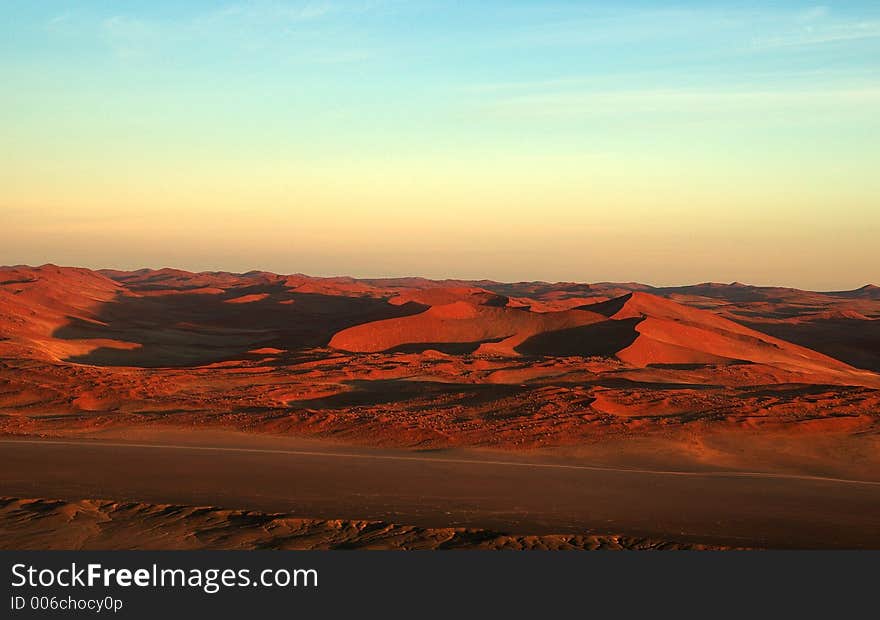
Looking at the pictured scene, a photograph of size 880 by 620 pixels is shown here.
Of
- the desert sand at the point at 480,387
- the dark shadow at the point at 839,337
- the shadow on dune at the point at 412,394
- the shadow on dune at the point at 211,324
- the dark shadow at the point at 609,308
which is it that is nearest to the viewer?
the desert sand at the point at 480,387

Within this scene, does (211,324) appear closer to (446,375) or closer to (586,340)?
(586,340)

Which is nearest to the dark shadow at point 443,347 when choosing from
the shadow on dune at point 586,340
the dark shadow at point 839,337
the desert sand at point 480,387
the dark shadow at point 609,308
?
the desert sand at point 480,387

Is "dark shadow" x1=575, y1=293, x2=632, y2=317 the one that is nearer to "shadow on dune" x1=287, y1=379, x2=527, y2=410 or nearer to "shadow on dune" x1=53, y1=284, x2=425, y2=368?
"shadow on dune" x1=53, y1=284, x2=425, y2=368

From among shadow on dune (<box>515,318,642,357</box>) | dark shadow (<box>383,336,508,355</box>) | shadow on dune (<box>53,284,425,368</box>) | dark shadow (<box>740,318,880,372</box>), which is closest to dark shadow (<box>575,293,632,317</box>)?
shadow on dune (<box>515,318,642,357</box>)

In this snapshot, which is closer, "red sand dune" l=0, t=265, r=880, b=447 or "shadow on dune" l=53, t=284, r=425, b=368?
"red sand dune" l=0, t=265, r=880, b=447

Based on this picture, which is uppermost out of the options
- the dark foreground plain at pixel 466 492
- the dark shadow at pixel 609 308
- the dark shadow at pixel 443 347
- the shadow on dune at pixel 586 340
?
the dark shadow at pixel 609 308

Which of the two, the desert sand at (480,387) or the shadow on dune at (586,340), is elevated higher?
the shadow on dune at (586,340)

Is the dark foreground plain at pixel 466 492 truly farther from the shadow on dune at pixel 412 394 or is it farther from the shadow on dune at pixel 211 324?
the shadow on dune at pixel 211 324

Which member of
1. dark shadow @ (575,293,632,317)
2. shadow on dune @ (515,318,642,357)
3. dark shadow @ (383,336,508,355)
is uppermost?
dark shadow @ (575,293,632,317)
